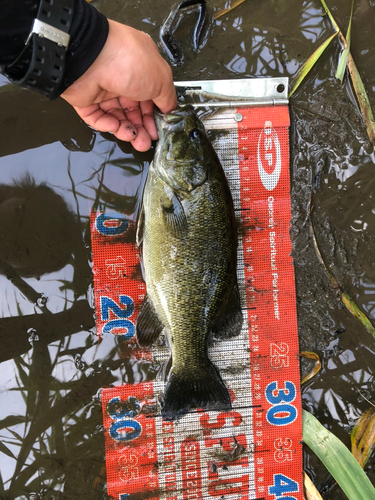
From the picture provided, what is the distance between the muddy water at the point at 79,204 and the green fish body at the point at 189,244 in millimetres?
385

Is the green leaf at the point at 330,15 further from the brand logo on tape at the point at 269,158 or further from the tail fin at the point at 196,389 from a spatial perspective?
the tail fin at the point at 196,389

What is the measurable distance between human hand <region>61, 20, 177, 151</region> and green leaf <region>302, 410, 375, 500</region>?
2.34 meters

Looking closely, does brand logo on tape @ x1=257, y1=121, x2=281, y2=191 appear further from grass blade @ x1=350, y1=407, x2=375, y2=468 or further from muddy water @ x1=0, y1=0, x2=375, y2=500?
grass blade @ x1=350, y1=407, x2=375, y2=468

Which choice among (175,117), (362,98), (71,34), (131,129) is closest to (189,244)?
(175,117)

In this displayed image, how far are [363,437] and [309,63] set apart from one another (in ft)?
8.81

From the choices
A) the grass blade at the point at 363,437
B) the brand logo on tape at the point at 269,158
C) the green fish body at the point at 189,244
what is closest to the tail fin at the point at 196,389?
A: the green fish body at the point at 189,244

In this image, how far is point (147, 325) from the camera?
2.09 metres

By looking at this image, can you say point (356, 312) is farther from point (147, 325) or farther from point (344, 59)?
point (344, 59)

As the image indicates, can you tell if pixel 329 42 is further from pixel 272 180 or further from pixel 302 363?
pixel 302 363

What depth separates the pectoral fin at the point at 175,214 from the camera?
1.80 m

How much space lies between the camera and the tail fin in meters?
2.02

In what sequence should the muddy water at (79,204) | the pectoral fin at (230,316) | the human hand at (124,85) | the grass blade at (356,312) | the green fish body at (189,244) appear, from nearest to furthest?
1. the human hand at (124,85)
2. the green fish body at (189,244)
3. the pectoral fin at (230,316)
4. the muddy water at (79,204)
5. the grass blade at (356,312)

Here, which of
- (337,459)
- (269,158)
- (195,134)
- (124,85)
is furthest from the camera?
(269,158)

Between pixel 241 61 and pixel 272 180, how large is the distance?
2.82 feet
